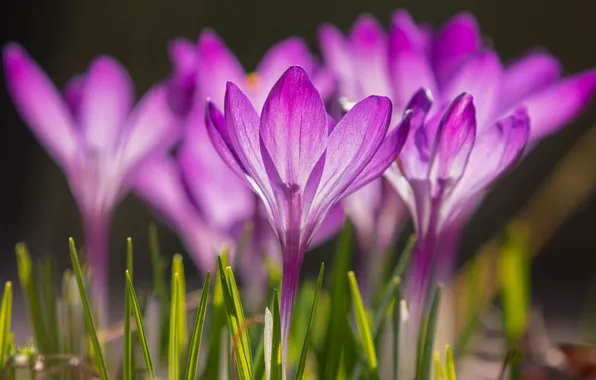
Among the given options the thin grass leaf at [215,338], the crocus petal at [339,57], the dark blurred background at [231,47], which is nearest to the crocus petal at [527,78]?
the crocus petal at [339,57]

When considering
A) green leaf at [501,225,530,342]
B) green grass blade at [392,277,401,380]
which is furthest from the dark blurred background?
green grass blade at [392,277,401,380]

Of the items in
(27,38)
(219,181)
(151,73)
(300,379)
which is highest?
(27,38)

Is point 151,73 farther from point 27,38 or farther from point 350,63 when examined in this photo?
point 350,63

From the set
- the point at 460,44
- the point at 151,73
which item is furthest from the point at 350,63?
the point at 151,73

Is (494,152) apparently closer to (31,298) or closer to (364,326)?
(364,326)

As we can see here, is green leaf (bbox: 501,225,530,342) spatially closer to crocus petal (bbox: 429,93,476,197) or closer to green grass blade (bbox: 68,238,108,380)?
crocus petal (bbox: 429,93,476,197)

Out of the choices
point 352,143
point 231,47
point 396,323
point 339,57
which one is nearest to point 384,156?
point 352,143
